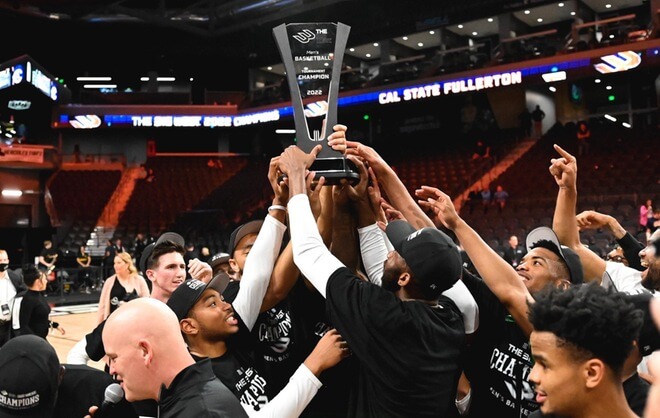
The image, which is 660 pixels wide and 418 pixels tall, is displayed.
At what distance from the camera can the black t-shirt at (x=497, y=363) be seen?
2.40m

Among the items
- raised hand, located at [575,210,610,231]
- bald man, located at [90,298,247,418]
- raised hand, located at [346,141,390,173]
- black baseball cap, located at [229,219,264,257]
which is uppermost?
raised hand, located at [346,141,390,173]

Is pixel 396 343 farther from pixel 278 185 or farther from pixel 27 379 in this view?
pixel 27 379

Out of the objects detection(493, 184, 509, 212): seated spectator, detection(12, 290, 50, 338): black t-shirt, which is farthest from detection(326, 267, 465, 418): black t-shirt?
detection(493, 184, 509, 212): seated spectator

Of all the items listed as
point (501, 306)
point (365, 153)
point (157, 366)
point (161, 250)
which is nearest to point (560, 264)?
point (501, 306)

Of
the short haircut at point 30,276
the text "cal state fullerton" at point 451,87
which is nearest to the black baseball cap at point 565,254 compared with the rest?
the short haircut at point 30,276

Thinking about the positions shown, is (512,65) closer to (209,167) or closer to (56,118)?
(209,167)

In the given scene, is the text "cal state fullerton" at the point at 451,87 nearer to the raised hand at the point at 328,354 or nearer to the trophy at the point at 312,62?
the trophy at the point at 312,62

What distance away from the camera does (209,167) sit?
27.4 m

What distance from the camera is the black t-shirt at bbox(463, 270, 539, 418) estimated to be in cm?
240

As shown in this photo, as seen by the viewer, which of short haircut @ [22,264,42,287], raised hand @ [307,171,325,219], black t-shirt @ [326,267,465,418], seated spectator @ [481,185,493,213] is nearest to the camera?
black t-shirt @ [326,267,465,418]

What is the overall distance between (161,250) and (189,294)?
144cm

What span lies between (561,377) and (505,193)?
15.0m

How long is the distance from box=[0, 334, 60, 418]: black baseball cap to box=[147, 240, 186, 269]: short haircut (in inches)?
63.2

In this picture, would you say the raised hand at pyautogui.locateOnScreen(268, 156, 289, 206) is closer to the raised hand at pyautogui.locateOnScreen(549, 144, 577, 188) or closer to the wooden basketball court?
the raised hand at pyautogui.locateOnScreen(549, 144, 577, 188)
